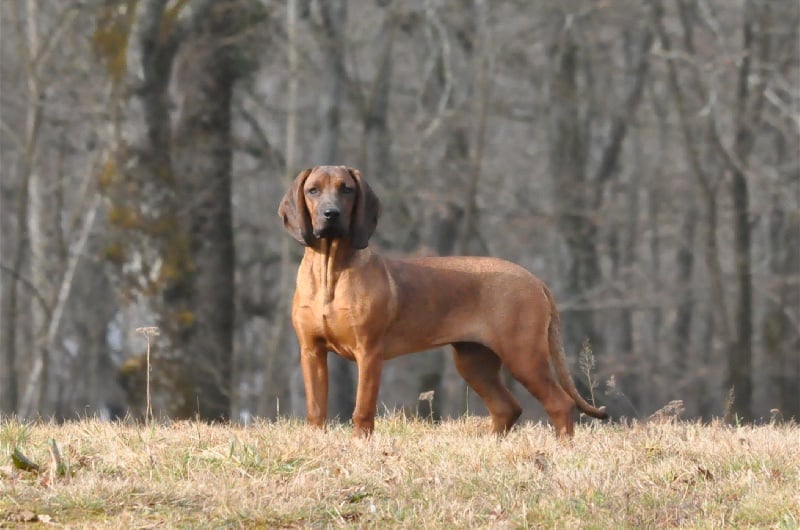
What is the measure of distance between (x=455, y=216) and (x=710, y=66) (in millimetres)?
5723

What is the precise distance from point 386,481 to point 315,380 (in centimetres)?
228

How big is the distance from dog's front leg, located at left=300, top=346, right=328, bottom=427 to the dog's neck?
0.40m

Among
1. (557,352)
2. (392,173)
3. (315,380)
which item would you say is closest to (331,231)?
(315,380)

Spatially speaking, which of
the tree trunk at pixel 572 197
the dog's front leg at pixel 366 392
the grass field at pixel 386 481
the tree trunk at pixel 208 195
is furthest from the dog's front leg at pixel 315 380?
the tree trunk at pixel 572 197

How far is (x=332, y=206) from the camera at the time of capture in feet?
30.2

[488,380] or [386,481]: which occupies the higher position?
[386,481]

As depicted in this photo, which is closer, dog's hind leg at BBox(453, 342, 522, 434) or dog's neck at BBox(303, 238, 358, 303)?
dog's neck at BBox(303, 238, 358, 303)

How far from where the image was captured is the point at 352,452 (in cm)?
802

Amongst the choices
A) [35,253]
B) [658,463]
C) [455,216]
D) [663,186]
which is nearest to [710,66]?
[455,216]

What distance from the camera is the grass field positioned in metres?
6.64

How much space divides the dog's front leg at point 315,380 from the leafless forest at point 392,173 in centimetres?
721

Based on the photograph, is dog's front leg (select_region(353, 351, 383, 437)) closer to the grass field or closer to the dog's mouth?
the grass field

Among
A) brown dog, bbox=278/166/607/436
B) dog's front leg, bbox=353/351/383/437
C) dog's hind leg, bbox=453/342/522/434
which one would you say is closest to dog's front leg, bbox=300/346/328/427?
brown dog, bbox=278/166/607/436

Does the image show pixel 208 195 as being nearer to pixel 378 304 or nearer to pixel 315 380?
pixel 315 380
